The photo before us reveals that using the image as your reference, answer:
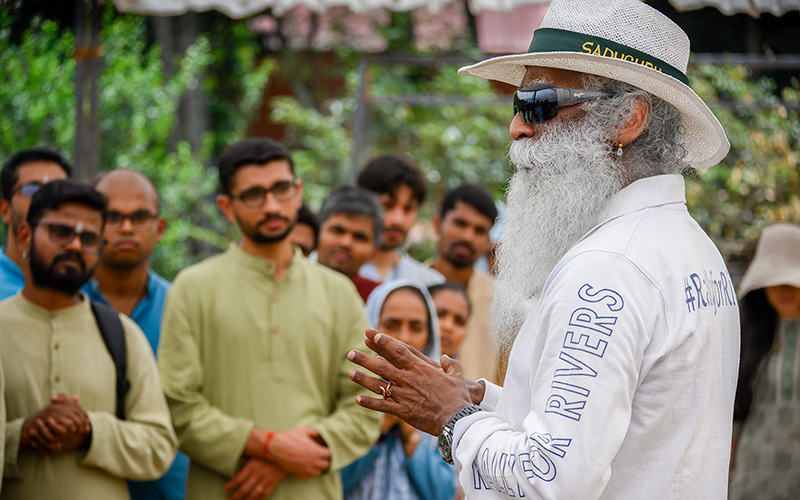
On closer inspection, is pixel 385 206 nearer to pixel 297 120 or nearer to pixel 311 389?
pixel 311 389

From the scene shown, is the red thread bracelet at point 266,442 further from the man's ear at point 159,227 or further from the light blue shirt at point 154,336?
the man's ear at point 159,227

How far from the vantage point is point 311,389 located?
12.5 ft

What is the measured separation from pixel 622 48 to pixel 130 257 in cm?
288

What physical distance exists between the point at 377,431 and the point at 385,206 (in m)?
1.90

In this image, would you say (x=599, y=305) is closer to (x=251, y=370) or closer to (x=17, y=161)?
(x=251, y=370)

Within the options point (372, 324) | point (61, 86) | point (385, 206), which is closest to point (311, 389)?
point (372, 324)

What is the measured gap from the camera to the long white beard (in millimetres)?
2115

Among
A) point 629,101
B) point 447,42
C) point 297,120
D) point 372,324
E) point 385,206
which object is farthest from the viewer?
point 447,42

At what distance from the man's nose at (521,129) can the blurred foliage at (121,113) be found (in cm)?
388

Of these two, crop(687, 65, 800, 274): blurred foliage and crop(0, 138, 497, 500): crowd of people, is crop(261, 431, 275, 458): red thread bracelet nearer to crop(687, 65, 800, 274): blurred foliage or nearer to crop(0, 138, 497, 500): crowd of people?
crop(0, 138, 497, 500): crowd of people

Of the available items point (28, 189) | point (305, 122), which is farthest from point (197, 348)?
point (305, 122)

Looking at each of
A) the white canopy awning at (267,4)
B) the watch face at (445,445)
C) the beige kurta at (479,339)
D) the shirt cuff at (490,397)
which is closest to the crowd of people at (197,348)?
the beige kurta at (479,339)

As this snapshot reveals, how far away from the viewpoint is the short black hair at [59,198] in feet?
11.4

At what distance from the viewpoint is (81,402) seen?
3.31 meters
